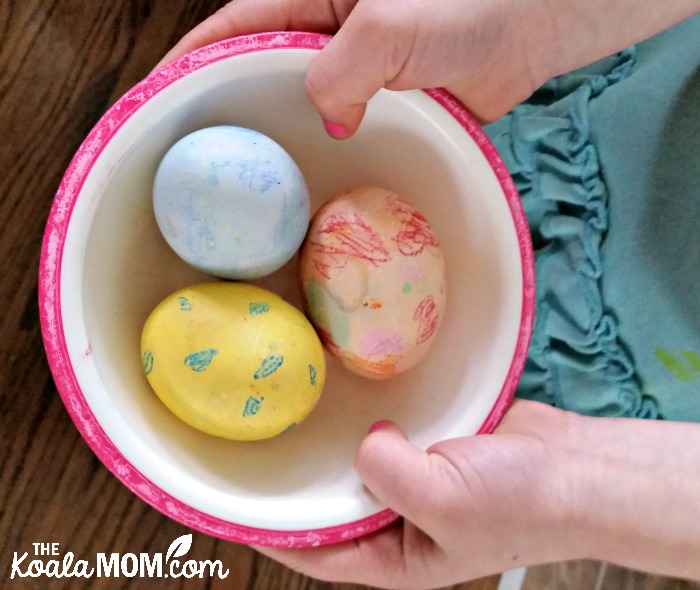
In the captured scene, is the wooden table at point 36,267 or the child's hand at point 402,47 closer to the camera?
the child's hand at point 402,47

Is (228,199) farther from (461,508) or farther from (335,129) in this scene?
(461,508)

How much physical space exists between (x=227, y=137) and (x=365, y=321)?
0.20m

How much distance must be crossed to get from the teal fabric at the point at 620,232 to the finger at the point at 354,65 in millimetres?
206

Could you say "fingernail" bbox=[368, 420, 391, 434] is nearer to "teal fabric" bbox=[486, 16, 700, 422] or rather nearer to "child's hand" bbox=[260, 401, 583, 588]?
"child's hand" bbox=[260, 401, 583, 588]

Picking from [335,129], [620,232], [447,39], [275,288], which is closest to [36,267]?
[275,288]

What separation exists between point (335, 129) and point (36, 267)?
39 centimetres

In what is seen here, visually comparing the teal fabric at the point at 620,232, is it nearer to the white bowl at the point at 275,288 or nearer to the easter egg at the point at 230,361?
the white bowl at the point at 275,288

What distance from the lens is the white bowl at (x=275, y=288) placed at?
0.57 meters

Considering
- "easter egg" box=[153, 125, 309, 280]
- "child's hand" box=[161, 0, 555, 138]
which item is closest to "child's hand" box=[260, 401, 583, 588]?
"easter egg" box=[153, 125, 309, 280]

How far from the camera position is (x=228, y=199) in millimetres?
567

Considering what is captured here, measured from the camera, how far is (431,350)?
2.34 ft

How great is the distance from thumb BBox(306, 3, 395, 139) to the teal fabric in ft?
0.68

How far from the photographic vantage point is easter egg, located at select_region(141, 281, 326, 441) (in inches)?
22.6

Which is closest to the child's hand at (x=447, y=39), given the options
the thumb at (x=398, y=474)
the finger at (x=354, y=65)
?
the finger at (x=354, y=65)
